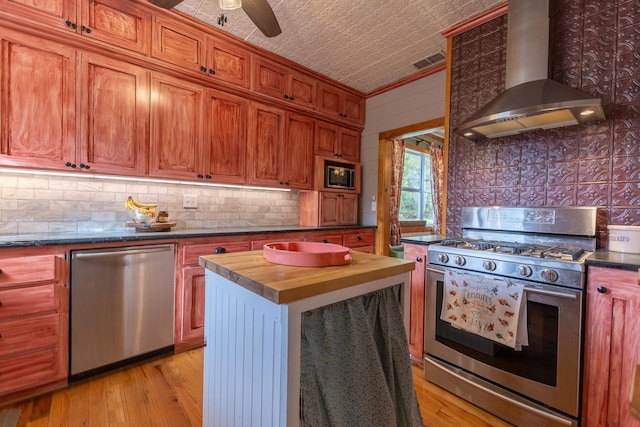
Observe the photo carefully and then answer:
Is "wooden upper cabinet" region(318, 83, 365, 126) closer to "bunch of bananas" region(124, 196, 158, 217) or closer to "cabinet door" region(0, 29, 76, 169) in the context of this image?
"bunch of bananas" region(124, 196, 158, 217)

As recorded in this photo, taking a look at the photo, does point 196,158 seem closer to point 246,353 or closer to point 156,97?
point 156,97

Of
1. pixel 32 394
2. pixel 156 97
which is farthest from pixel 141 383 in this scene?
pixel 156 97

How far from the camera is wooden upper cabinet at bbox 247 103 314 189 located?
3.01 meters

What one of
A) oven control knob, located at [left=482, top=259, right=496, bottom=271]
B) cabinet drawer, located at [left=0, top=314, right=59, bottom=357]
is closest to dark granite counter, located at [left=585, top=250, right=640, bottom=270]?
oven control knob, located at [left=482, top=259, right=496, bottom=271]

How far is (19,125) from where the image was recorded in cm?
186

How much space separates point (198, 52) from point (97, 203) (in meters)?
1.57

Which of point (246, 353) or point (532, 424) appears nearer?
point (246, 353)

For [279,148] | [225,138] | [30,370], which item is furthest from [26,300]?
[279,148]

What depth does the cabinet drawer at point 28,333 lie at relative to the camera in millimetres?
1581

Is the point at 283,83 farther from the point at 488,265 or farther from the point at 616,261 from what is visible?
the point at 616,261

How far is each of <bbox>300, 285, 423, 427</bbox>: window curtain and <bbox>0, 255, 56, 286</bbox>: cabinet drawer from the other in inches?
68.0

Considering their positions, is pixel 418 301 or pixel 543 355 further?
pixel 418 301

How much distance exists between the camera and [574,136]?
6.35ft

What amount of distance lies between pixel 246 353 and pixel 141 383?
1.38 meters
